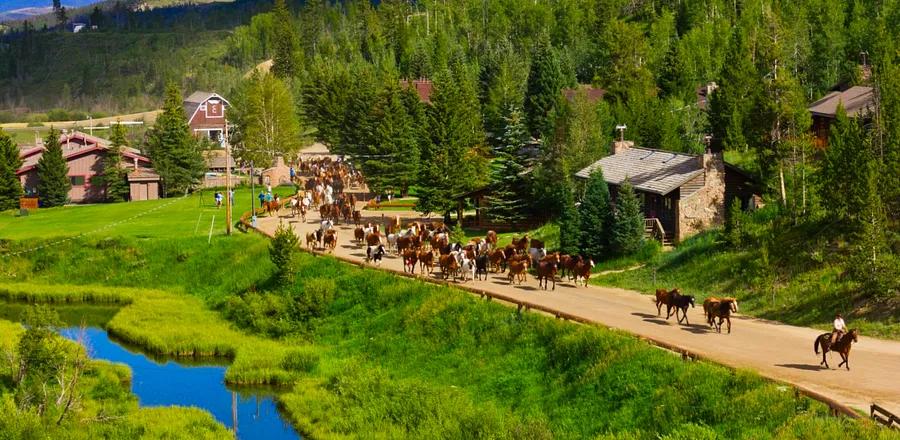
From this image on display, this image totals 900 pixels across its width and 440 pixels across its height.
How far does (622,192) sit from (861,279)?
16980 millimetres

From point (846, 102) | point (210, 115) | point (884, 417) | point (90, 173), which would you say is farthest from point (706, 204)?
point (210, 115)

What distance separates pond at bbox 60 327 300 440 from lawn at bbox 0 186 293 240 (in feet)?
69.0

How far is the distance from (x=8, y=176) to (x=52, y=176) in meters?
4.07

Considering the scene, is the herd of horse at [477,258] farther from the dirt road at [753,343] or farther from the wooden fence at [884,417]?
the wooden fence at [884,417]

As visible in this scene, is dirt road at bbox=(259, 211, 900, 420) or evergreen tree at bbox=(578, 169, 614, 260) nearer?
dirt road at bbox=(259, 211, 900, 420)

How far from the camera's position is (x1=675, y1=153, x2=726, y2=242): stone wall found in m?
54.7

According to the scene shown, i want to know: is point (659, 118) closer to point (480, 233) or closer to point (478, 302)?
point (480, 233)

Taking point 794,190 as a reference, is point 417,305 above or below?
below

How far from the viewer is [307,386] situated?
135 ft

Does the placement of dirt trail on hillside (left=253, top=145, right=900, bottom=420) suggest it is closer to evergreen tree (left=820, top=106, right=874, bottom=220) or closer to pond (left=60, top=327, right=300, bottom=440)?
evergreen tree (left=820, top=106, right=874, bottom=220)

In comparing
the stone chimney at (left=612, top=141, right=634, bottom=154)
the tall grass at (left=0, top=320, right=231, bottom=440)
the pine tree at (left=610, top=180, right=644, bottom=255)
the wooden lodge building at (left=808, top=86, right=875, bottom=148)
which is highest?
the wooden lodge building at (left=808, top=86, right=875, bottom=148)

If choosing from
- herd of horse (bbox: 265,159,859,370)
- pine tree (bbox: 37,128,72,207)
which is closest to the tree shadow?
herd of horse (bbox: 265,159,859,370)

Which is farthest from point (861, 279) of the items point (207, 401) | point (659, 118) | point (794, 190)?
point (659, 118)

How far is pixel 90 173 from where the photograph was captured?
99.6 meters
